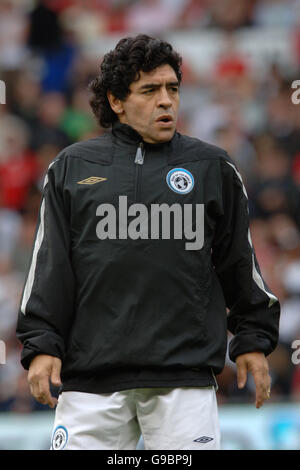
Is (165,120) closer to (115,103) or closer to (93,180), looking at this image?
(115,103)

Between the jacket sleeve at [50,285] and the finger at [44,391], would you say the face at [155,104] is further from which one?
the finger at [44,391]

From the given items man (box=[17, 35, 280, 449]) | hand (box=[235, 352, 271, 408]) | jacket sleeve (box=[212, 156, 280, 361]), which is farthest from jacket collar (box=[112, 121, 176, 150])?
hand (box=[235, 352, 271, 408])

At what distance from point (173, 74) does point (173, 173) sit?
0.44 m

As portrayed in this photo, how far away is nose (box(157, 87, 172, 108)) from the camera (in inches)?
146

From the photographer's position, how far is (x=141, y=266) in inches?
139

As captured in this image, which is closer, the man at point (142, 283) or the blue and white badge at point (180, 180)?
the man at point (142, 283)

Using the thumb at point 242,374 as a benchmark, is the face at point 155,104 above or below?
above

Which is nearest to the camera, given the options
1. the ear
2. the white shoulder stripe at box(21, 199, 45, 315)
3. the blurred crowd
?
the white shoulder stripe at box(21, 199, 45, 315)

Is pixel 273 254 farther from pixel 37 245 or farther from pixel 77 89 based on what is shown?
pixel 37 245

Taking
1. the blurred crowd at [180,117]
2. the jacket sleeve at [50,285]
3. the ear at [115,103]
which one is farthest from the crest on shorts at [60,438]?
the blurred crowd at [180,117]

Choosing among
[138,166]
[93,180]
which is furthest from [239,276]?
[93,180]

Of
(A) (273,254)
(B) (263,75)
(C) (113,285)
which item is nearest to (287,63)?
(B) (263,75)

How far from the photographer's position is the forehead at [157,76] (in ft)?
12.3

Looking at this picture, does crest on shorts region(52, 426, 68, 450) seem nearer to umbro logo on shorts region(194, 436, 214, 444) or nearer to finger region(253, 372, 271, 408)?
umbro logo on shorts region(194, 436, 214, 444)
